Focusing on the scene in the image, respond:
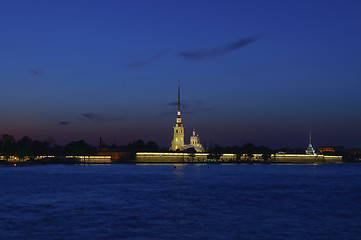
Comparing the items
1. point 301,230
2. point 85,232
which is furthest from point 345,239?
point 85,232

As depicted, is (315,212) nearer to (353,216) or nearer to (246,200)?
(353,216)

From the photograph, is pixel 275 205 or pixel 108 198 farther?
pixel 108 198

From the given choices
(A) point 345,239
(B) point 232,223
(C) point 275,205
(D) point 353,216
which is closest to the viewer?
(A) point 345,239

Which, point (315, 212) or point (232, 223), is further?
point (315, 212)

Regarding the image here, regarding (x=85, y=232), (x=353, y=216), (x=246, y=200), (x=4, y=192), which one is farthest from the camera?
(x=4, y=192)

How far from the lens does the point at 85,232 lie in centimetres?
3625

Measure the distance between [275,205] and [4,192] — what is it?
40.6 meters

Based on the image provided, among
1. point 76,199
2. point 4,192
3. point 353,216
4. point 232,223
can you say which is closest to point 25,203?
point 76,199

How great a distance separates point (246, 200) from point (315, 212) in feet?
42.4

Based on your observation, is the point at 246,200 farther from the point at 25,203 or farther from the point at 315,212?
the point at 25,203

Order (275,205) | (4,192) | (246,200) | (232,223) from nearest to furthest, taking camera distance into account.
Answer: (232,223), (275,205), (246,200), (4,192)

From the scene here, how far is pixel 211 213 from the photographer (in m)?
47.9

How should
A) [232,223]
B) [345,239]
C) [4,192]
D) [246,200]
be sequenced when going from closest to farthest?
[345,239] < [232,223] < [246,200] < [4,192]

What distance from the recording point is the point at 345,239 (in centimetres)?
3406
